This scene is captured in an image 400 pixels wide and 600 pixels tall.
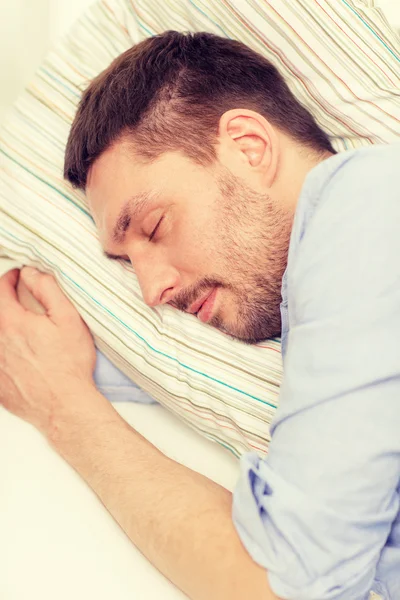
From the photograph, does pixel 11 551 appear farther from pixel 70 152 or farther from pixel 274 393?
pixel 70 152

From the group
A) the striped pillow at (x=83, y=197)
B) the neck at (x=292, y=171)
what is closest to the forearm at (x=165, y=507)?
the striped pillow at (x=83, y=197)

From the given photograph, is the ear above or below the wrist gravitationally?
above

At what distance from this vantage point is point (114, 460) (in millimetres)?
971

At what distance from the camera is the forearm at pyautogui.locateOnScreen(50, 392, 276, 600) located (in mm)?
741

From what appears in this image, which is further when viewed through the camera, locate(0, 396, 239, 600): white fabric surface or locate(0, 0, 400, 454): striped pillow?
locate(0, 0, 400, 454): striped pillow

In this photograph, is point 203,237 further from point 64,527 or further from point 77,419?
point 64,527

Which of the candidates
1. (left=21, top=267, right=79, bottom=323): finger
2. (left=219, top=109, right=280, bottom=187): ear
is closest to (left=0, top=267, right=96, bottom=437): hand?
(left=21, top=267, right=79, bottom=323): finger

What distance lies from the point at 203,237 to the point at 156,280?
0.12m

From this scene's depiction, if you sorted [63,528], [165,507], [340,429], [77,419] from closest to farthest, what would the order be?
1. [340,429]
2. [165,507]
3. [63,528]
4. [77,419]

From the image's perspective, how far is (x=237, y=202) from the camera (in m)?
1.02

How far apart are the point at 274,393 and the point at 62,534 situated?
15.7 inches

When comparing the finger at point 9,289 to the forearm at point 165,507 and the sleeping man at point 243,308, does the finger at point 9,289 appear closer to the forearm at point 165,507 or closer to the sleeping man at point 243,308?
the sleeping man at point 243,308

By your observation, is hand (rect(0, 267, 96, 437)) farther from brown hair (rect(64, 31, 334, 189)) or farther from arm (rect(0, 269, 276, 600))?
brown hair (rect(64, 31, 334, 189))

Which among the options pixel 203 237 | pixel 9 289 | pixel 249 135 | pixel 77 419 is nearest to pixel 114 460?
pixel 77 419
